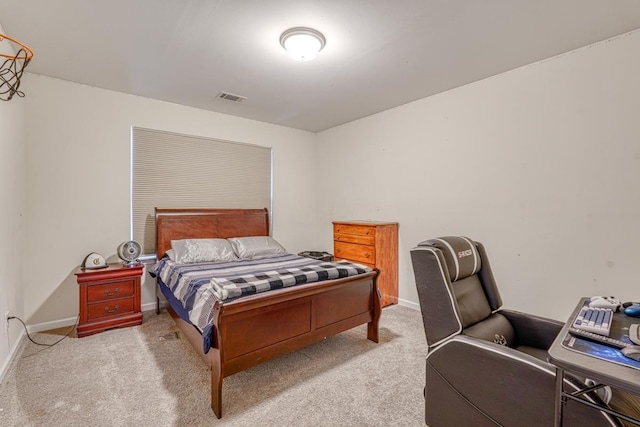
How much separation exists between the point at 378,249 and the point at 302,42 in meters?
2.38

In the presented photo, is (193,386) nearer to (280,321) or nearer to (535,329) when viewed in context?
(280,321)

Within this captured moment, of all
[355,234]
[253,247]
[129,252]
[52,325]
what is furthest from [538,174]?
[52,325]

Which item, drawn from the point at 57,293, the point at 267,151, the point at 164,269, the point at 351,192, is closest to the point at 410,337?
the point at 351,192

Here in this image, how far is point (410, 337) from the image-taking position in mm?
2947

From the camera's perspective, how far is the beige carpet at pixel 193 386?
183cm

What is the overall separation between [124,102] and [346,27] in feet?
9.25

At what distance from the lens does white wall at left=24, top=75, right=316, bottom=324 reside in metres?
3.05

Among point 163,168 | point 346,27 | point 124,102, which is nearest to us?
point 346,27

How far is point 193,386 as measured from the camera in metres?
2.14

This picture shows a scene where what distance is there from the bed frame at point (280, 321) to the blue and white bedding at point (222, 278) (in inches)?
2.6

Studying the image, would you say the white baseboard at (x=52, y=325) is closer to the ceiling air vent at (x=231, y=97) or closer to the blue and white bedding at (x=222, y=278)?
the blue and white bedding at (x=222, y=278)

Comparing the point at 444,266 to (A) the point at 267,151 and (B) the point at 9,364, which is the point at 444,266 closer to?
(B) the point at 9,364

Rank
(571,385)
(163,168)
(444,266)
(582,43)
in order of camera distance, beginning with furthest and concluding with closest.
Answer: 1. (163,168)
2. (582,43)
3. (444,266)
4. (571,385)

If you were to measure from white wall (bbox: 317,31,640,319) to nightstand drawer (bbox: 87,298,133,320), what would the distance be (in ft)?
10.5
